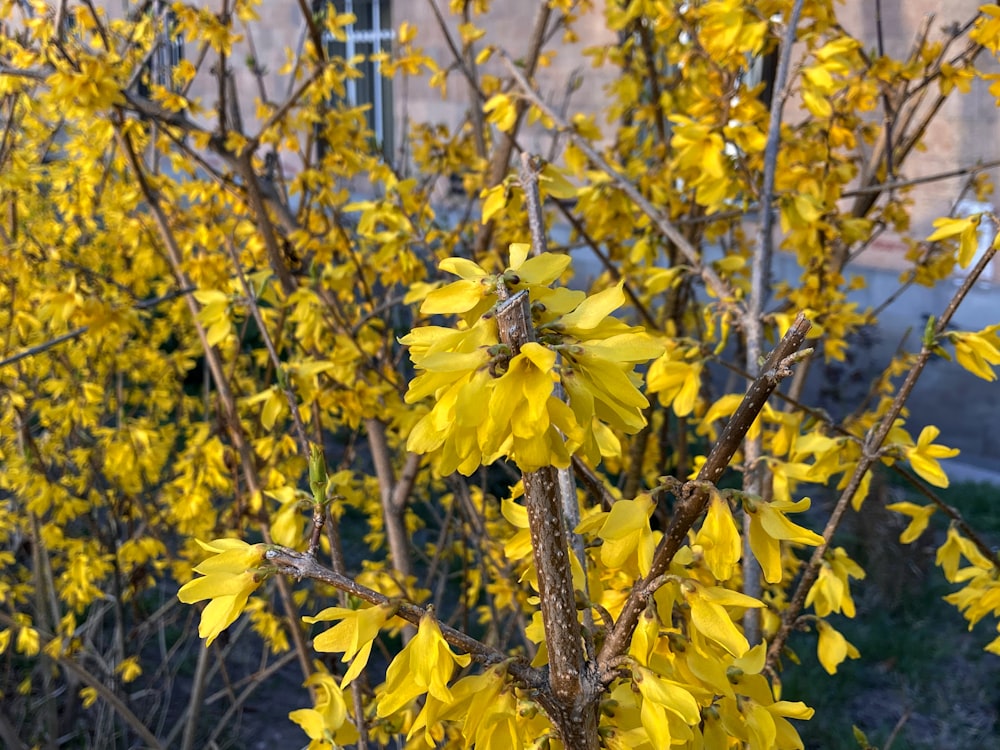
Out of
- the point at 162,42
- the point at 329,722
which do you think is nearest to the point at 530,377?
the point at 329,722

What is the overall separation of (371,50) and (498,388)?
8491mm

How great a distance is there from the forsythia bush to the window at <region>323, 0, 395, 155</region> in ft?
13.5

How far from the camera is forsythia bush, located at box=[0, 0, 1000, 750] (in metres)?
0.60

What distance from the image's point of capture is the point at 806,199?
1508mm

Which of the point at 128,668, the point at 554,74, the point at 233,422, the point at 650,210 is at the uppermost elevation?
the point at 554,74

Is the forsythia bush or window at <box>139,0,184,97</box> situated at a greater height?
window at <box>139,0,184,97</box>

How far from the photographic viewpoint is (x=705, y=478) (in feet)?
2.00

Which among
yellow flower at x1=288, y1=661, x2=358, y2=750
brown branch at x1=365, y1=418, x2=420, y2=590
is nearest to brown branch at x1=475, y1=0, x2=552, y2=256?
brown branch at x1=365, y1=418, x2=420, y2=590

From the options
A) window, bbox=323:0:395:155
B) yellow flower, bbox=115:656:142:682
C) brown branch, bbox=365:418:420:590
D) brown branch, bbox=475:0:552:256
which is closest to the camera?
brown branch, bbox=365:418:420:590

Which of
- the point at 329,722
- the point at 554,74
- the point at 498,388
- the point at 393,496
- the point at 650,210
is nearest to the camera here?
the point at 498,388

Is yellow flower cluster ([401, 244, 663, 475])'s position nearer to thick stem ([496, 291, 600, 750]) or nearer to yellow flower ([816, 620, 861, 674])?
thick stem ([496, 291, 600, 750])

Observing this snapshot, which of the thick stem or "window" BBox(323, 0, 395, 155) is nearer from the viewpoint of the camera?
the thick stem

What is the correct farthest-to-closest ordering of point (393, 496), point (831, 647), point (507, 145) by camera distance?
point (507, 145)
point (393, 496)
point (831, 647)

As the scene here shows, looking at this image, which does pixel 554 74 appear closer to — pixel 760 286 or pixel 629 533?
pixel 760 286
